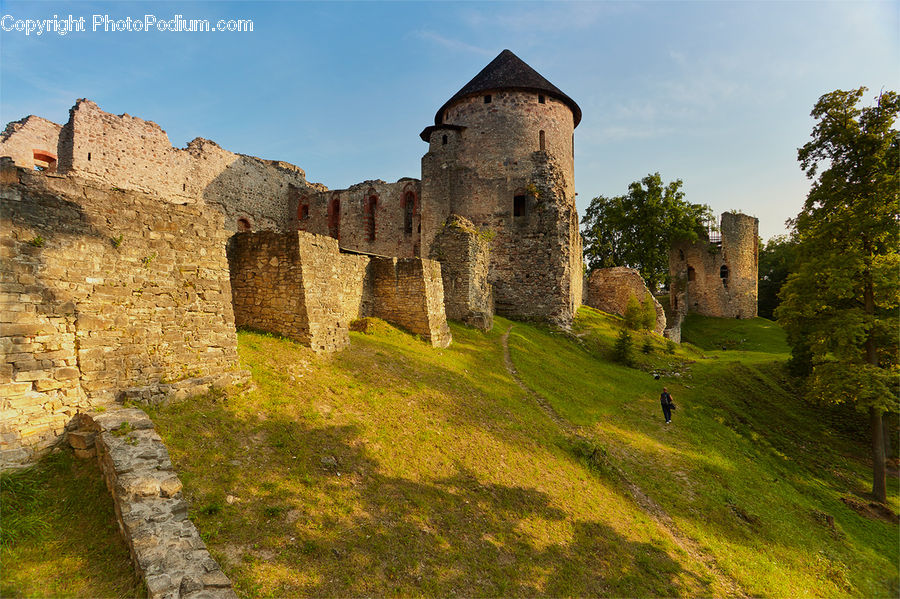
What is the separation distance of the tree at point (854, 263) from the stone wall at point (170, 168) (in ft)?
58.6

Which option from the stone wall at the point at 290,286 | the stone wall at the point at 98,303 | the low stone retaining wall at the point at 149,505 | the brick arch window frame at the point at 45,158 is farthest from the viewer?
the brick arch window frame at the point at 45,158

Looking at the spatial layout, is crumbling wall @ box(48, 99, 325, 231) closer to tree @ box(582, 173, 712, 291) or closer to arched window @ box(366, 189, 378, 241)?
arched window @ box(366, 189, 378, 241)

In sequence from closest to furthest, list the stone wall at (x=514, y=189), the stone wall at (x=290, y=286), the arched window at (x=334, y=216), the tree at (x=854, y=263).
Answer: the stone wall at (x=290, y=286) → the tree at (x=854, y=263) → the stone wall at (x=514, y=189) → the arched window at (x=334, y=216)

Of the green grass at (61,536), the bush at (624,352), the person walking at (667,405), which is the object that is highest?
the green grass at (61,536)

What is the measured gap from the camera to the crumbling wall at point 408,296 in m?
14.4

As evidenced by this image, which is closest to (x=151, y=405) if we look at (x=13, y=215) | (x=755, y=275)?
(x=13, y=215)

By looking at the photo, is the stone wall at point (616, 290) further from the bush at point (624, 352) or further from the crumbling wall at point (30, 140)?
the crumbling wall at point (30, 140)

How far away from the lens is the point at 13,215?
217 inches

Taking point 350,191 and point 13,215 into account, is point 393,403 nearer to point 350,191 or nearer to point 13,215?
point 13,215

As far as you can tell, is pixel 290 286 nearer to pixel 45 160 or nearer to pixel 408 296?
pixel 408 296

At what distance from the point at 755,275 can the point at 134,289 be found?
151 ft

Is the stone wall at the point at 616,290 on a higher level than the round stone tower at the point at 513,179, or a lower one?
lower

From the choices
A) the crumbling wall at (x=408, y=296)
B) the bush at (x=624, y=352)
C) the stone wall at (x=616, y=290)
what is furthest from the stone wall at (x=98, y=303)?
the stone wall at (x=616, y=290)

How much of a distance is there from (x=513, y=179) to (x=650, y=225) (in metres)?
17.3
